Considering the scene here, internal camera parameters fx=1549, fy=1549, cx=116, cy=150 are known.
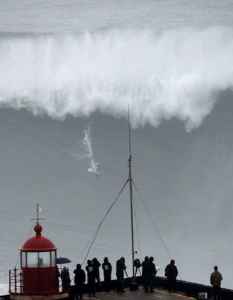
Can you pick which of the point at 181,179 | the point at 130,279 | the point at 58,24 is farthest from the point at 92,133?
the point at 58,24

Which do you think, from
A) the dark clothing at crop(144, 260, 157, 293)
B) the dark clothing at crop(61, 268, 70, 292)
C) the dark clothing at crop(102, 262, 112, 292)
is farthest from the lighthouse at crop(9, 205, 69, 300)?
the dark clothing at crop(144, 260, 157, 293)

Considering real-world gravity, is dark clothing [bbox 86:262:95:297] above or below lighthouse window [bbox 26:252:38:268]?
above

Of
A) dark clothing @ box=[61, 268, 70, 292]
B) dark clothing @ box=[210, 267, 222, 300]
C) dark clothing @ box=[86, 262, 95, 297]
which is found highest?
dark clothing @ box=[86, 262, 95, 297]

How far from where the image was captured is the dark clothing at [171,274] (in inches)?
1411

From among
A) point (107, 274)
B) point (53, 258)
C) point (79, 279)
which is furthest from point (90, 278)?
point (53, 258)

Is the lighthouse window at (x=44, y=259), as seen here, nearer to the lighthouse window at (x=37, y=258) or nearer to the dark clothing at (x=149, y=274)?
the lighthouse window at (x=37, y=258)

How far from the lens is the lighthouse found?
32062 mm

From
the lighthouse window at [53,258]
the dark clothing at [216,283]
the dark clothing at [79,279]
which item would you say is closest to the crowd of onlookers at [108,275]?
the dark clothing at [79,279]

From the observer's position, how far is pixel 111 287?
3662cm

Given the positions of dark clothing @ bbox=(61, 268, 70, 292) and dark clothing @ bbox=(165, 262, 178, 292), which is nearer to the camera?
dark clothing @ bbox=(61, 268, 70, 292)

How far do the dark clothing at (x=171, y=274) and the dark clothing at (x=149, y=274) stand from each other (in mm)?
313

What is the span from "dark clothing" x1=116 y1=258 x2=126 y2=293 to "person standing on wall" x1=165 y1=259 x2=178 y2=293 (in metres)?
1.02

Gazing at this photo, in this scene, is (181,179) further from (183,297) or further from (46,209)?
(183,297)

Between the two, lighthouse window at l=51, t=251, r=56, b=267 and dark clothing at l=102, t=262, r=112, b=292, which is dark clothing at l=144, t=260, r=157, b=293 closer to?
dark clothing at l=102, t=262, r=112, b=292
